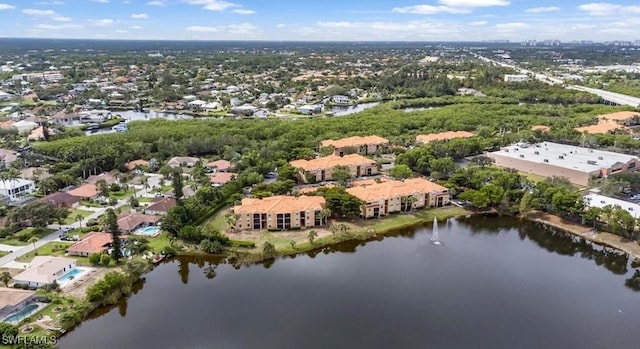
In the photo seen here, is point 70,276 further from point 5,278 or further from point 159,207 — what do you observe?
point 159,207

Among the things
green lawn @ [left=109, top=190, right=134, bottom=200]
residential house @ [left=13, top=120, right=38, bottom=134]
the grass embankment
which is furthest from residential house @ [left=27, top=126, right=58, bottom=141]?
the grass embankment

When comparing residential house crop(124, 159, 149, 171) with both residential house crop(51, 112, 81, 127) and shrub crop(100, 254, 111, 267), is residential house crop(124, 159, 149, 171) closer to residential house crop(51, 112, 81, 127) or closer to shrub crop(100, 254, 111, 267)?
shrub crop(100, 254, 111, 267)

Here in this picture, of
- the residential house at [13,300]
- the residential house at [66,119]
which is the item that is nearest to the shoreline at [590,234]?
the residential house at [13,300]

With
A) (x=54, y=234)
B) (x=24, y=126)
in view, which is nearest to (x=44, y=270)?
(x=54, y=234)

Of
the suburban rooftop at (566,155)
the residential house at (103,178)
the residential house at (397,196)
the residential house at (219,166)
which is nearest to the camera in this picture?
the residential house at (397,196)

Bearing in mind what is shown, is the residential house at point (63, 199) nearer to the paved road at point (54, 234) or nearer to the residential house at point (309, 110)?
the paved road at point (54, 234)
